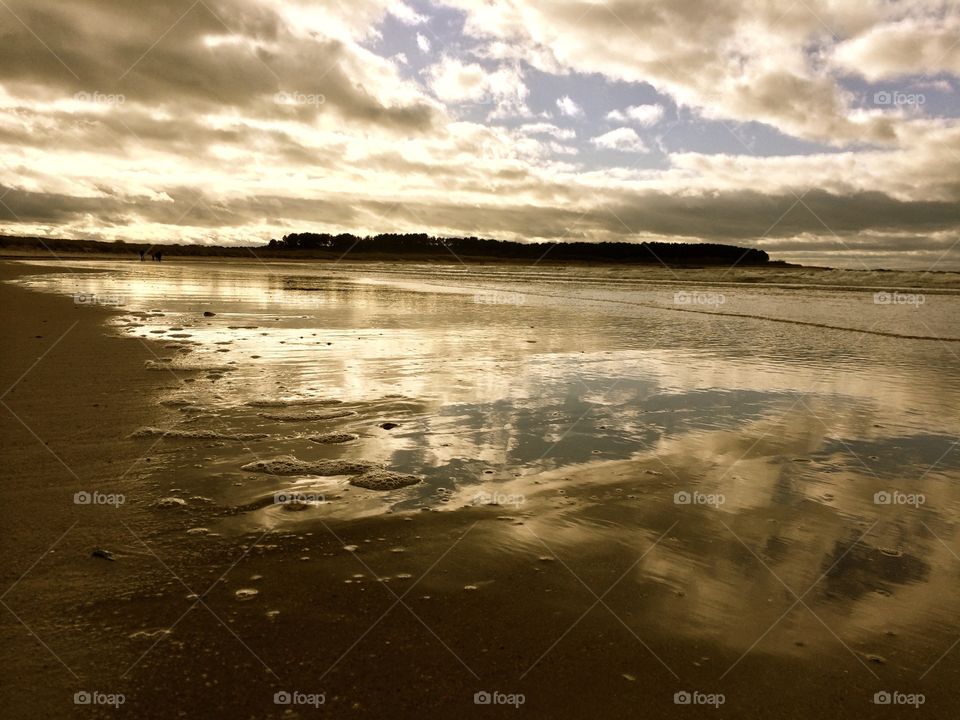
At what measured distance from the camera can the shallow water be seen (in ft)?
10.6

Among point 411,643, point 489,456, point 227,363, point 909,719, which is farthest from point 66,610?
point 227,363

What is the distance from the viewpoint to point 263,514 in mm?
3766

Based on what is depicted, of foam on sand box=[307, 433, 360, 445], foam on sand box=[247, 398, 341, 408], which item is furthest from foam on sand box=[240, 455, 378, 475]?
foam on sand box=[247, 398, 341, 408]

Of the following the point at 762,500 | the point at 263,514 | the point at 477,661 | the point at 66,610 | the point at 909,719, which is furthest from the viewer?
the point at 762,500

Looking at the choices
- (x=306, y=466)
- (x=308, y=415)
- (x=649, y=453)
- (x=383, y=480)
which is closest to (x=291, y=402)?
(x=308, y=415)

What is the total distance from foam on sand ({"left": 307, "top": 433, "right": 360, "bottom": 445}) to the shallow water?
52mm

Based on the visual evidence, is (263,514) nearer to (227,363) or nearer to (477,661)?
(477,661)

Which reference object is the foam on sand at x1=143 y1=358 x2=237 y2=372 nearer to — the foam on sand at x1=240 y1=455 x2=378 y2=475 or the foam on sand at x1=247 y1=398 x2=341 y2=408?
the foam on sand at x1=247 y1=398 x2=341 y2=408

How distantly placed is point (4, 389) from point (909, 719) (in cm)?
779

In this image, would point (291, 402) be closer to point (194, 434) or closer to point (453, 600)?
point (194, 434)

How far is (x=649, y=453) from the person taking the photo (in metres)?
5.22

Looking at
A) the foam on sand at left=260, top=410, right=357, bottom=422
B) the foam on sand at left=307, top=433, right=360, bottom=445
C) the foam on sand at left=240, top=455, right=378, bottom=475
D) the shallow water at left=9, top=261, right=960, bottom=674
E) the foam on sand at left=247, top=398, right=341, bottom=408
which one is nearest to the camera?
the shallow water at left=9, top=261, right=960, bottom=674

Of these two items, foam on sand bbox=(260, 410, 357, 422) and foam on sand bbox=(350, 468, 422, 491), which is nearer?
foam on sand bbox=(350, 468, 422, 491)

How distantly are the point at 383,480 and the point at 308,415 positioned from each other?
1.88m
